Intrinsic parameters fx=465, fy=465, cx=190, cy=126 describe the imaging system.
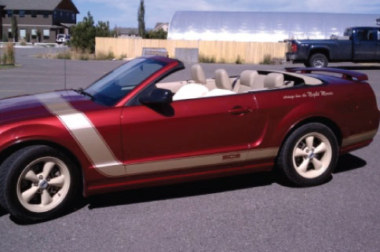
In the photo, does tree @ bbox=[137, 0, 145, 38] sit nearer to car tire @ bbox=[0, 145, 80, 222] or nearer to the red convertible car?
the red convertible car

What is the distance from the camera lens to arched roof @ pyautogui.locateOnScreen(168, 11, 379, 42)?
44.2 m

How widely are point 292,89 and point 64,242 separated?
2.91 m

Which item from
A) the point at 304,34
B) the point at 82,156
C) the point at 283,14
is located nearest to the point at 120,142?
the point at 82,156

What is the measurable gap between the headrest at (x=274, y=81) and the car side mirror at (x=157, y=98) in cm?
145

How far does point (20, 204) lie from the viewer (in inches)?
161

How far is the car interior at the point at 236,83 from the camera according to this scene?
5154 millimetres

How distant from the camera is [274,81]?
17.4 feet

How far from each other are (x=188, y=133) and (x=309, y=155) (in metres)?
1.52

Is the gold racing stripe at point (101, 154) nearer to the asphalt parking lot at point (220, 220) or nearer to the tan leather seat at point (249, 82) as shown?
the asphalt parking lot at point (220, 220)

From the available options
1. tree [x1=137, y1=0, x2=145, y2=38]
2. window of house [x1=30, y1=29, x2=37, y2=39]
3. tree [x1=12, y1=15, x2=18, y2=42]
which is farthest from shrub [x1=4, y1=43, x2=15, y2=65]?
window of house [x1=30, y1=29, x2=37, y2=39]

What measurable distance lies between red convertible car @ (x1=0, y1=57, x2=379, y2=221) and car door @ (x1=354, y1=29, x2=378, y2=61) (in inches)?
748

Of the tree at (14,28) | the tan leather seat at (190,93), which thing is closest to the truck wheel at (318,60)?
the tan leather seat at (190,93)

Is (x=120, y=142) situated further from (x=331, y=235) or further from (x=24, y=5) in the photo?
(x=24, y=5)

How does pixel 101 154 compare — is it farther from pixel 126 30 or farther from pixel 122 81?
pixel 126 30
